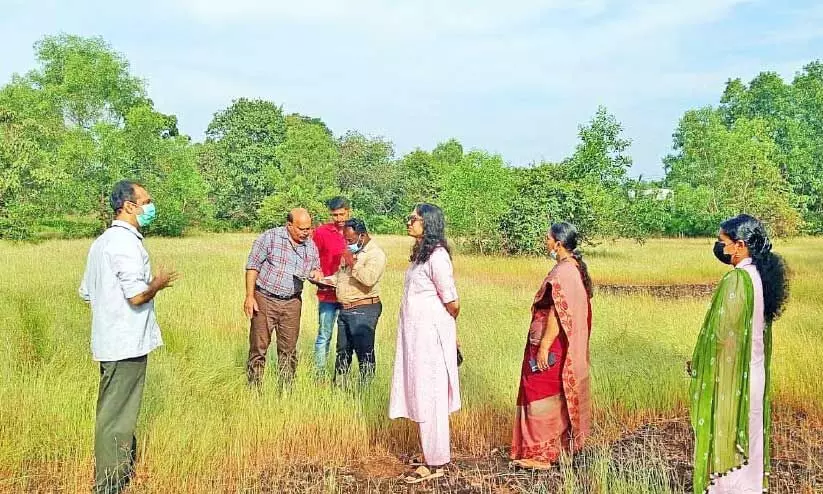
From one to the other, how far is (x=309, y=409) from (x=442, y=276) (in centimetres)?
177

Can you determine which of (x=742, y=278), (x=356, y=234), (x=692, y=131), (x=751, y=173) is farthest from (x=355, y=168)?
(x=742, y=278)

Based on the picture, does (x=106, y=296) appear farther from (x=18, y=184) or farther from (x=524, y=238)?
(x=524, y=238)

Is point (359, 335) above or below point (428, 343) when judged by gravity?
below

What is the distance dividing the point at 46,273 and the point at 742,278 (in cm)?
1453

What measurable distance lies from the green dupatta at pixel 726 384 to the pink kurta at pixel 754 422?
0.11 m

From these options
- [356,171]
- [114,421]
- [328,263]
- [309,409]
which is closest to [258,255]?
[328,263]

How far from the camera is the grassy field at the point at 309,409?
4762 millimetres

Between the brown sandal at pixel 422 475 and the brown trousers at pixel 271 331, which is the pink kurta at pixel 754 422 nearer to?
the brown sandal at pixel 422 475

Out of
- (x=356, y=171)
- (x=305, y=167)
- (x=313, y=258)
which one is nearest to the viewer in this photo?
(x=313, y=258)

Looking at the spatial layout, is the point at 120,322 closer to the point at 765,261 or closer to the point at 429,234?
the point at 429,234

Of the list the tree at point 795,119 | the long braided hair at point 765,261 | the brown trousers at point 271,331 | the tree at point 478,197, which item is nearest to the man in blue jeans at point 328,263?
the brown trousers at point 271,331

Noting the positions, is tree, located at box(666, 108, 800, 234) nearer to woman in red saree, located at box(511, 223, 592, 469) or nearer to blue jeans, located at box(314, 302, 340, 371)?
blue jeans, located at box(314, 302, 340, 371)

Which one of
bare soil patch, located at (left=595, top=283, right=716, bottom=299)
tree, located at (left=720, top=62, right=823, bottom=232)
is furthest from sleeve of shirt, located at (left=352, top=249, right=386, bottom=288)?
tree, located at (left=720, top=62, right=823, bottom=232)

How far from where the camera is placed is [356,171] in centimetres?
4769
